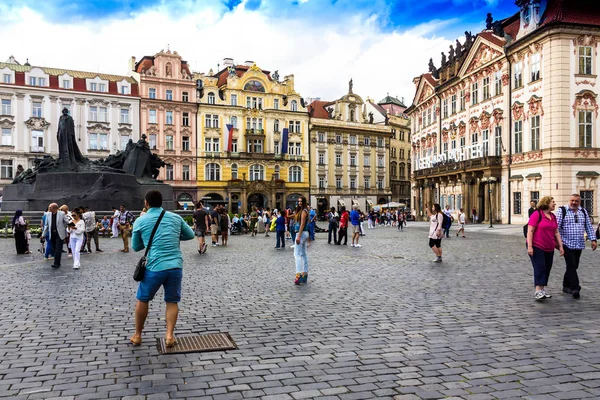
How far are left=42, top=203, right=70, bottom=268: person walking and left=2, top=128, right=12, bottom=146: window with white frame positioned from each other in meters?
50.3

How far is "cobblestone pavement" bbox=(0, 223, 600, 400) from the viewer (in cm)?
486

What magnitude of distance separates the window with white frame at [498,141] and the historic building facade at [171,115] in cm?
3445

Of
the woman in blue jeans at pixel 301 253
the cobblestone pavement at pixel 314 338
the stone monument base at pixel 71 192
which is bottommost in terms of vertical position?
the cobblestone pavement at pixel 314 338

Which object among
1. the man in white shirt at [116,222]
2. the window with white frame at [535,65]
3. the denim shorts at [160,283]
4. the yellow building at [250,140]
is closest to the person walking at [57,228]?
the denim shorts at [160,283]

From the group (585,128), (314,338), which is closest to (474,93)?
(585,128)

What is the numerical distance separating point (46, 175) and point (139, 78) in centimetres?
4051

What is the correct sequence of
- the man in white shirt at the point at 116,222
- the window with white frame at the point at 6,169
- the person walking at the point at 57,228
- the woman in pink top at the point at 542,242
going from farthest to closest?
the window with white frame at the point at 6,169 → the man in white shirt at the point at 116,222 → the person walking at the point at 57,228 → the woman in pink top at the point at 542,242

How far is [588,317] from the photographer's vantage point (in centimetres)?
772

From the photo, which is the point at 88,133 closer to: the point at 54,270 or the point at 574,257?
the point at 54,270

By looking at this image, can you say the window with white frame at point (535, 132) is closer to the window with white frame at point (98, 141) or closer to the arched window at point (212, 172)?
the arched window at point (212, 172)

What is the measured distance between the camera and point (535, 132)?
124ft

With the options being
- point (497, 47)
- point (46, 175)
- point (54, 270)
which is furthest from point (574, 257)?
point (497, 47)

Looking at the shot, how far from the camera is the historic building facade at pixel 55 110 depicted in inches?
2299

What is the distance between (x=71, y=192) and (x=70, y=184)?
397 millimetres
